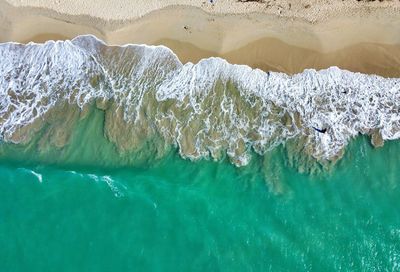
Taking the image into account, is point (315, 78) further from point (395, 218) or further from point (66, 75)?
point (66, 75)

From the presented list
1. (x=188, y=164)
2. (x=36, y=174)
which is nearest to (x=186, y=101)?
(x=188, y=164)

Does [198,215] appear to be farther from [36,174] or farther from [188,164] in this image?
[36,174]

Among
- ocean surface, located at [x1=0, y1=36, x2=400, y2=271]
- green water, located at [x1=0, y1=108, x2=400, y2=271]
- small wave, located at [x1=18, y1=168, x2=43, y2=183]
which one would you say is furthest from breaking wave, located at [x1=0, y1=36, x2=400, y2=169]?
small wave, located at [x1=18, y1=168, x2=43, y2=183]

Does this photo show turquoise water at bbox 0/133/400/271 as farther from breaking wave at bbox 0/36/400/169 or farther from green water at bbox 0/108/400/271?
breaking wave at bbox 0/36/400/169

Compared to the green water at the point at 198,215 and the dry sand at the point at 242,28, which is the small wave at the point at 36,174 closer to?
the green water at the point at 198,215

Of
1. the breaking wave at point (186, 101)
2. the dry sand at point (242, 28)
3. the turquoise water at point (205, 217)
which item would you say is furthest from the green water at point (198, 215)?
the dry sand at point (242, 28)

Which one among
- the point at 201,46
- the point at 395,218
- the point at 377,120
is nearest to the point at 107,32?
the point at 201,46
